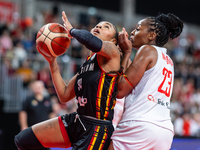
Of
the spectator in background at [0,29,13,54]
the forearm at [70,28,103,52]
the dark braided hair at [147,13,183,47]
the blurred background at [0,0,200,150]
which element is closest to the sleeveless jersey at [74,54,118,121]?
the forearm at [70,28,103,52]

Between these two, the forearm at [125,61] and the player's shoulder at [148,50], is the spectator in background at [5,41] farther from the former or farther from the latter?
the player's shoulder at [148,50]

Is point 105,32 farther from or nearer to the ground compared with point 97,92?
farther from the ground

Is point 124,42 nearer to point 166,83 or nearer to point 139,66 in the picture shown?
point 139,66

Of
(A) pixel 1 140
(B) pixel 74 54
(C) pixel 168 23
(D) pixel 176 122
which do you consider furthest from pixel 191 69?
(C) pixel 168 23

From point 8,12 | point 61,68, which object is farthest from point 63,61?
point 8,12

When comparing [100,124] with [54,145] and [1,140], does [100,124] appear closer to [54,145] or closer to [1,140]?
[54,145]

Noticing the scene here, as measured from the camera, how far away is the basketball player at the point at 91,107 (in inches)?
101

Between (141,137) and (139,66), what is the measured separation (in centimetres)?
66

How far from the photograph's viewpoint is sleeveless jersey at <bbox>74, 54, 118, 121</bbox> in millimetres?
2607

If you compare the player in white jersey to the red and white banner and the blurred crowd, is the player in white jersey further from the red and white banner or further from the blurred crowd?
the red and white banner

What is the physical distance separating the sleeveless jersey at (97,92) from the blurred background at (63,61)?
58.5 inches

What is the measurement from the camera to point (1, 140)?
6680 millimetres

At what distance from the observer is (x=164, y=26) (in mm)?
2846

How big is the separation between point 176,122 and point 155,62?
7.84m
